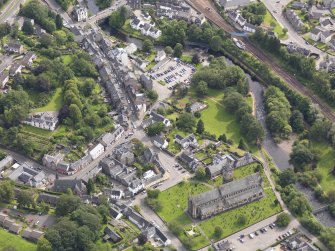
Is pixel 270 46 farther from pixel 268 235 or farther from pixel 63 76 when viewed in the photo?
pixel 268 235

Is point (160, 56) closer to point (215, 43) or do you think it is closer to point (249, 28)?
point (215, 43)

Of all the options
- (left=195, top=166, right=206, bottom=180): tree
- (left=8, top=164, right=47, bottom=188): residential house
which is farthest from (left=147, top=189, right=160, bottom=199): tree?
(left=8, top=164, right=47, bottom=188): residential house

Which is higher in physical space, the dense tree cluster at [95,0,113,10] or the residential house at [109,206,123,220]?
the dense tree cluster at [95,0,113,10]

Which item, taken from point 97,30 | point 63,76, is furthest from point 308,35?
point 63,76

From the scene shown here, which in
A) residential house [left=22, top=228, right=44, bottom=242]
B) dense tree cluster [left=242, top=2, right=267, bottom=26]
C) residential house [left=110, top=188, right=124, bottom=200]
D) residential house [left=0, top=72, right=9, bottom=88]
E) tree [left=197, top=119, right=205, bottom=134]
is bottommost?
residential house [left=110, top=188, right=124, bottom=200]

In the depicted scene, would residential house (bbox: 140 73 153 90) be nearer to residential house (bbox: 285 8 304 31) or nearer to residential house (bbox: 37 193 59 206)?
residential house (bbox: 37 193 59 206)

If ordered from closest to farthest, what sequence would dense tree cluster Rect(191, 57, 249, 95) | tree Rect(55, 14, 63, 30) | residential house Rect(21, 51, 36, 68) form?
dense tree cluster Rect(191, 57, 249, 95)
residential house Rect(21, 51, 36, 68)
tree Rect(55, 14, 63, 30)

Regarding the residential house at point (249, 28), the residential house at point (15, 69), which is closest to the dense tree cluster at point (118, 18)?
the residential house at point (249, 28)
